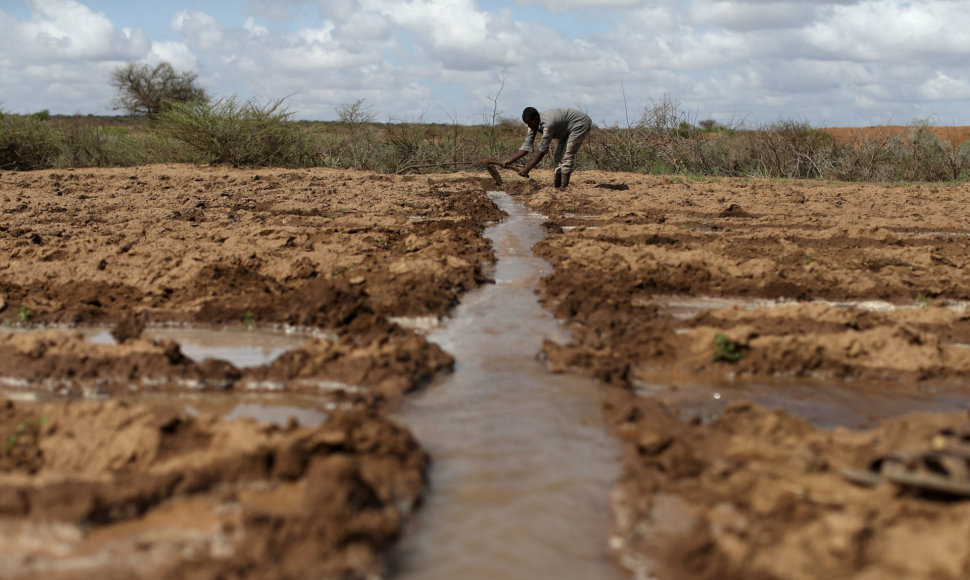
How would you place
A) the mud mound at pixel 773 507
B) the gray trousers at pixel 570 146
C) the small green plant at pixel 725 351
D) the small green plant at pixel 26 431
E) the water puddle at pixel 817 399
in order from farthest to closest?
the gray trousers at pixel 570 146, the small green plant at pixel 725 351, the water puddle at pixel 817 399, the small green plant at pixel 26 431, the mud mound at pixel 773 507

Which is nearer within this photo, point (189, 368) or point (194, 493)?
point (194, 493)

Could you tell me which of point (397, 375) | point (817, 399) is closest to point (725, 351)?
point (817, 399)

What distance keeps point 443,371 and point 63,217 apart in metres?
8.30

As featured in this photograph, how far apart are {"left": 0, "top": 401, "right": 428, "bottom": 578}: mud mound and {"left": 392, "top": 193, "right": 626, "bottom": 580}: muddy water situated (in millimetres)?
176

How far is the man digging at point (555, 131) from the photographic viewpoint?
41.5 ft

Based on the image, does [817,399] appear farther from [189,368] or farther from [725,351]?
[189,368]

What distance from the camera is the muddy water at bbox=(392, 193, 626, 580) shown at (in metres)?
2.74

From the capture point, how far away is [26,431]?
3387 mm

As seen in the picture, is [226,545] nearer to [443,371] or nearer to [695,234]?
[443,371]

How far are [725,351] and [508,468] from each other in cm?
202

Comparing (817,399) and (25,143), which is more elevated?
(25,143)

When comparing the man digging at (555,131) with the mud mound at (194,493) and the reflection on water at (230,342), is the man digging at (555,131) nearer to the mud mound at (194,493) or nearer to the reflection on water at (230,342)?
the reflection on water at (230,342)

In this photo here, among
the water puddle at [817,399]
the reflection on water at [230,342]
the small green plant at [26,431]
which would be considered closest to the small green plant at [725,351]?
the water puddle at [817,399]

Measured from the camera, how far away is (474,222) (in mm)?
10750
